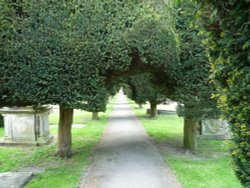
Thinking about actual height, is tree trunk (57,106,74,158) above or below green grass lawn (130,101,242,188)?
above

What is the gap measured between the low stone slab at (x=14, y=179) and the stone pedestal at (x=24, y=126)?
5.90m

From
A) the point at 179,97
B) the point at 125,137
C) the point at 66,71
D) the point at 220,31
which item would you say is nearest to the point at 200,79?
the point at 179,97

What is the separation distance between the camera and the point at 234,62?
159 inches

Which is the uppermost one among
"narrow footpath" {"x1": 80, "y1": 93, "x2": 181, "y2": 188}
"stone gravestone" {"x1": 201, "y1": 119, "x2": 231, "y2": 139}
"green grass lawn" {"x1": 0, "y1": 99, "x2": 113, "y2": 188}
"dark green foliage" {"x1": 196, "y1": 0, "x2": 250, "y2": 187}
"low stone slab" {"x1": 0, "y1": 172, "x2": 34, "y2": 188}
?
"dark green foliage" {"x1": 196, "y1": 0, "x2": 250, "y2": 187}

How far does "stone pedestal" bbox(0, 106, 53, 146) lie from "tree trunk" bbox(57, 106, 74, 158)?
2.99m

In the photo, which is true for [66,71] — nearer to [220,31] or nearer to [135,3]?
[135,3]

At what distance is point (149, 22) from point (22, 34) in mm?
3890

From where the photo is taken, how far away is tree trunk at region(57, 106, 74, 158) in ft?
40.9

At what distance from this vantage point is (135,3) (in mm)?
11047

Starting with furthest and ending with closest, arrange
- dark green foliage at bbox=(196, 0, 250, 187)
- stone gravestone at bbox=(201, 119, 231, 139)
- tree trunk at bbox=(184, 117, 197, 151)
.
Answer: stone gravestone at bbox=(201, 119, 231, 139) → tree trunk at bbox=(184, 117, 197, 151) → dark green foliage at bbox=(196, 0, 250, 187)

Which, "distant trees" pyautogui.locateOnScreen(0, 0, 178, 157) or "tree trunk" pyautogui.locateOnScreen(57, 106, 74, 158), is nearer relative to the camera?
"distant trees" pyautogui.locateOnScreen(0, 0, 178, 157)

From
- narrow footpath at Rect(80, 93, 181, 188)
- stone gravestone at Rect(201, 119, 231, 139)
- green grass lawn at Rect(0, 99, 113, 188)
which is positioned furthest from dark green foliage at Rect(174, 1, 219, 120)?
stone gravestone at Rect(201, 119, 231, 139)

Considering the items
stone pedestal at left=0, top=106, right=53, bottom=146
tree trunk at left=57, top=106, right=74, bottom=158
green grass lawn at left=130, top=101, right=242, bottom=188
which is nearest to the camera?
green grass lawn at left=130, top=101, right=242, bottom=188

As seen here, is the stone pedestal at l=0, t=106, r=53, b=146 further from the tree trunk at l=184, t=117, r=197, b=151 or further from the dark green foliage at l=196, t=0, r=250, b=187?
the dark green foliage at l=196, t=0, r=250, b=187
